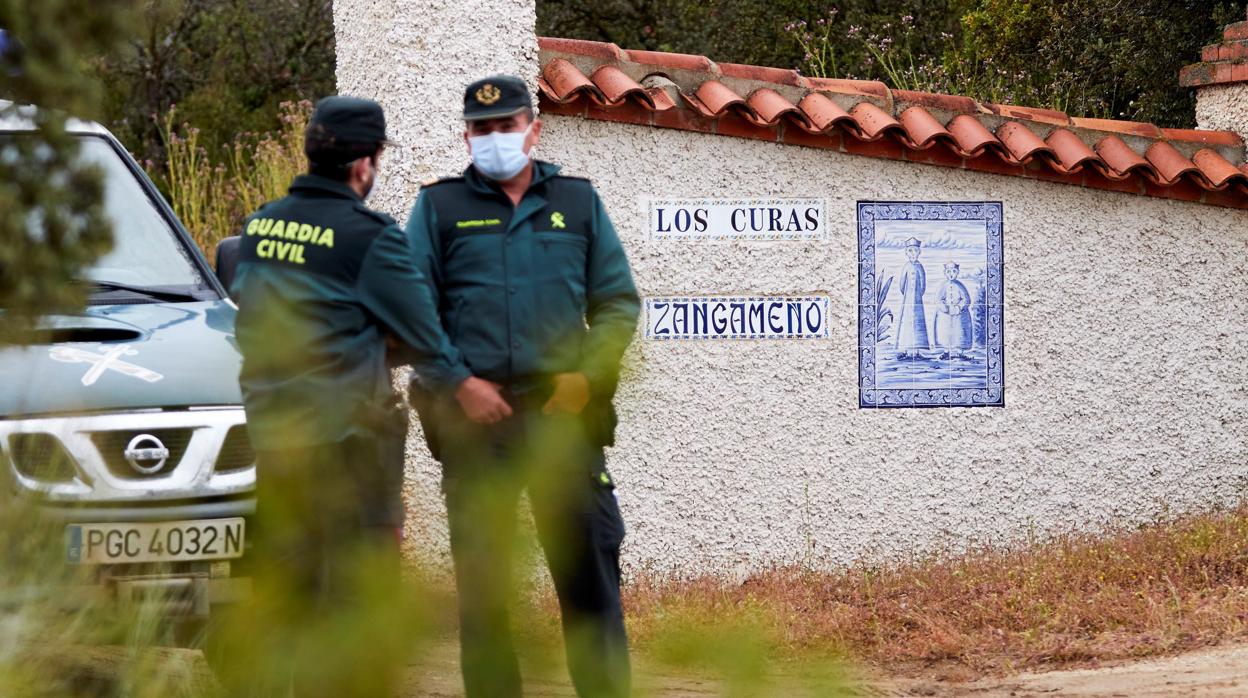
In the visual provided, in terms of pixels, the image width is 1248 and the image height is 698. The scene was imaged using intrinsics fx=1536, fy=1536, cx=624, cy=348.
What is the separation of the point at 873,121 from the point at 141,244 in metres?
3.29

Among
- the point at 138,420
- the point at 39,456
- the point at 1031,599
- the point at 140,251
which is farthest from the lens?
the point at 1031,599

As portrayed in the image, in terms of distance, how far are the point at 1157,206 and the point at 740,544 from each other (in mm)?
2610

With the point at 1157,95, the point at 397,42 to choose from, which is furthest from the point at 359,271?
the point at 1157,95

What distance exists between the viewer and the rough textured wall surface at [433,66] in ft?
21.3

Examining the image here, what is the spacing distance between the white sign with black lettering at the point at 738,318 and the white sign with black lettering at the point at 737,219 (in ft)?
0.93

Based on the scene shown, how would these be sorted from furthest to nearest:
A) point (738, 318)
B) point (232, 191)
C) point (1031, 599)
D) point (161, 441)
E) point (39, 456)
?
point (232, 191) → point (738, 318) → point (1031, 599) → point (161, 441) → point (39, 456)

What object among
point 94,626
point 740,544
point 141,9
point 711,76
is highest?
point 711,76

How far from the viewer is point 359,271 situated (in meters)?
3.85

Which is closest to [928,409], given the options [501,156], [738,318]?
[738,318]

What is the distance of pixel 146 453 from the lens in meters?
4.38

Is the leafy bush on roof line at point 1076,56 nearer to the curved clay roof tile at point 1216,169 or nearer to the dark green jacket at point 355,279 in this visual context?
the curved clay roof tile at point 1216,169

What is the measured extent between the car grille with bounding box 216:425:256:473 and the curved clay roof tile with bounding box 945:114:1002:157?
3739 mm

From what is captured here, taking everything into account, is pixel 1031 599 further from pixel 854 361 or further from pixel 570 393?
pixel 570 393

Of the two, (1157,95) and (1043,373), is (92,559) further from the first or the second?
(1157,95)
